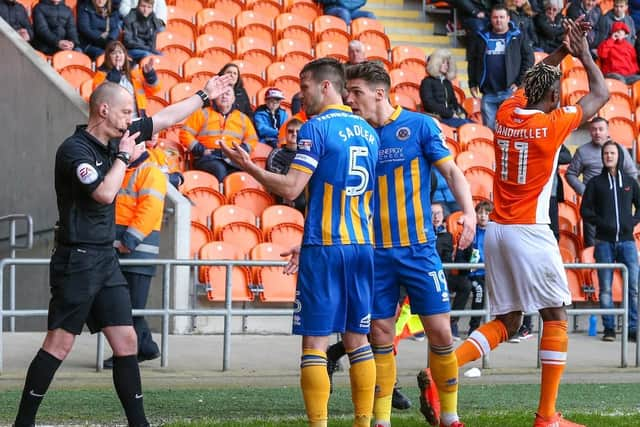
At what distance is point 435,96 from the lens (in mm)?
16344

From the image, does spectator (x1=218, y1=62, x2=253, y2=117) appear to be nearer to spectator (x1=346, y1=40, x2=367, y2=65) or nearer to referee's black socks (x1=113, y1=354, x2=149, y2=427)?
spectator (x1=346, y1=40, x2=367, y2=65)

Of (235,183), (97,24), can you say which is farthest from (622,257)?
(97,24)

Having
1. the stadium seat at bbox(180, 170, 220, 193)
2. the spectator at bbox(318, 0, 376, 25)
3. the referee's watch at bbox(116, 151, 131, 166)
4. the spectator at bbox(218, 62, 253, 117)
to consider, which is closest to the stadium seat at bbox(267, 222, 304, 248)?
the stadium seat at bbox(180, 170, 220, 193)

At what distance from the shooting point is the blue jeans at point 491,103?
16.5 m

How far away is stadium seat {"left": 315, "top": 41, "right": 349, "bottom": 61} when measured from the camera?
18078 mm

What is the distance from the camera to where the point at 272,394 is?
29.3ft

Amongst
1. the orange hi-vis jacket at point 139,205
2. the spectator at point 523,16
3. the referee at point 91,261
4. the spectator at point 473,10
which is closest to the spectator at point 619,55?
the spectator at point 523,16

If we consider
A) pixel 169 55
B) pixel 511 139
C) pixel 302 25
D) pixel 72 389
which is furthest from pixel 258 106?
pixel 511 139

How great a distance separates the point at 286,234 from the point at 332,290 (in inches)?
289

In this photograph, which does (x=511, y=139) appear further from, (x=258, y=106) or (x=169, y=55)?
(x=169, y=55)

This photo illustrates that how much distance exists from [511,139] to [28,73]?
8429mm

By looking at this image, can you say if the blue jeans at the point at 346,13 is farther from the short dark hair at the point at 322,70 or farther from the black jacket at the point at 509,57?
the short dark hair at the point at 322,70

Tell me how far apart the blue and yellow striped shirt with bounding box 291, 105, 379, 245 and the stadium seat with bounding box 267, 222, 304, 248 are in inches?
281

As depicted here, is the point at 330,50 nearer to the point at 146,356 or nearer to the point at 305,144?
the point at 146,356
